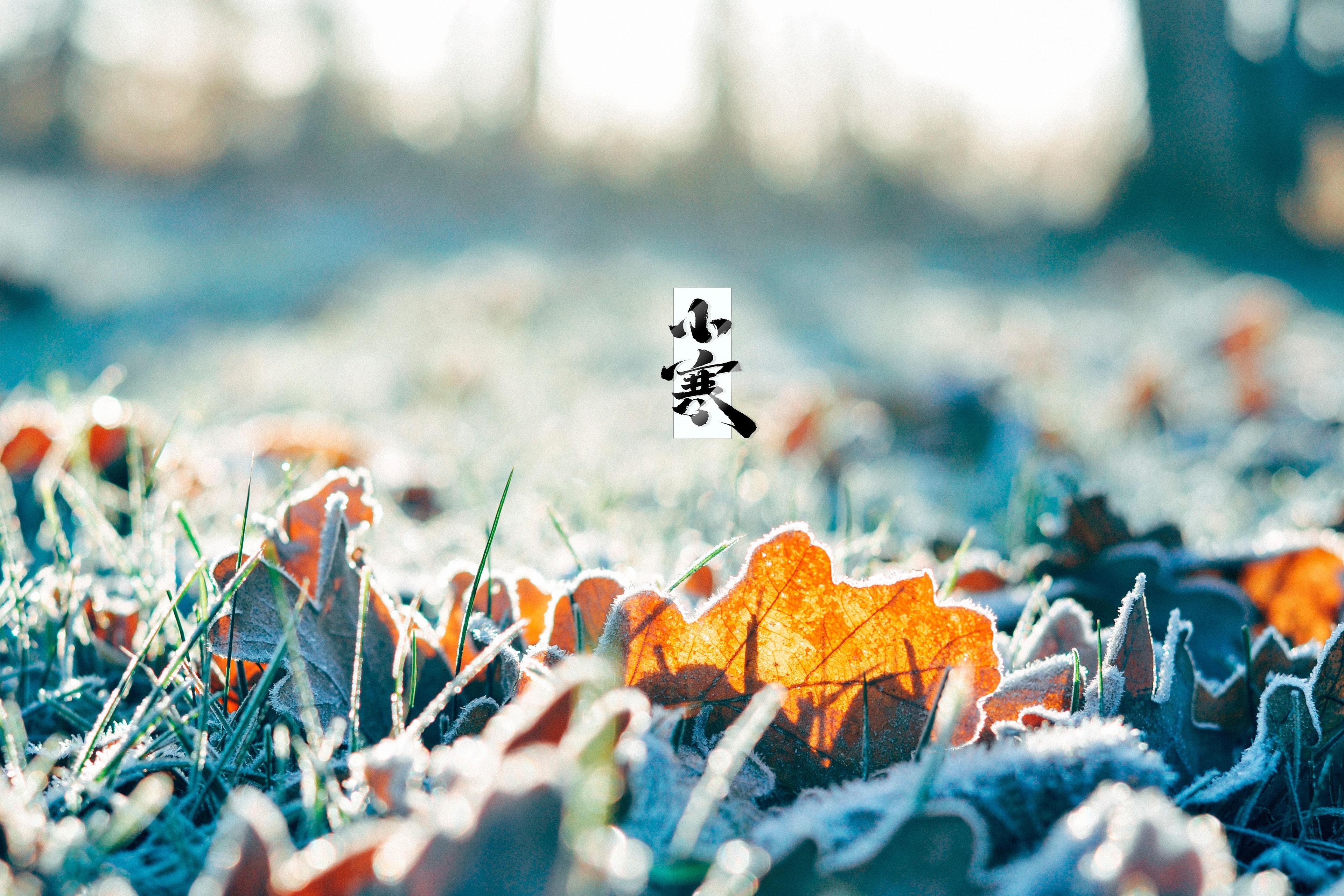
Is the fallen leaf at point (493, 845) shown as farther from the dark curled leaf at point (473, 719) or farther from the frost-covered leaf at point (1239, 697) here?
the frost-covered leaf at point (1239, 697)

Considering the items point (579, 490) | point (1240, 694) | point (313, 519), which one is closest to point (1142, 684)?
point (1240, 694)

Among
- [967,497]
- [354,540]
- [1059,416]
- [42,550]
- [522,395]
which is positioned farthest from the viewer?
[522,395]

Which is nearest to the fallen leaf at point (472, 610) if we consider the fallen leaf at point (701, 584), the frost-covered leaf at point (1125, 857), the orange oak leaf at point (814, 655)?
the orange oak leaf at point (814, 655)

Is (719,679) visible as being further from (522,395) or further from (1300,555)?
(522,395)

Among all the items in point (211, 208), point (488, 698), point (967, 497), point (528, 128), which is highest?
point (528, 128)

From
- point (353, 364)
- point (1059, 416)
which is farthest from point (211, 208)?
point (1059, 416)

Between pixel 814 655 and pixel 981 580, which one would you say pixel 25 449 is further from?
pixel 981 580

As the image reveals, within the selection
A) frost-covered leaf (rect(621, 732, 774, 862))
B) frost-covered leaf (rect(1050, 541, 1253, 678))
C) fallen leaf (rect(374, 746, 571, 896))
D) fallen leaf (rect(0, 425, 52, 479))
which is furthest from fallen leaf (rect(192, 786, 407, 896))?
fallen leaf (rect(0, 425, 52, 479))
